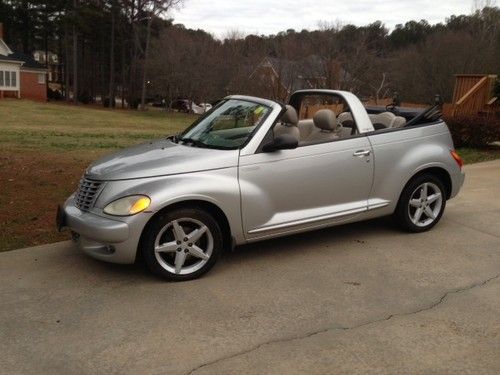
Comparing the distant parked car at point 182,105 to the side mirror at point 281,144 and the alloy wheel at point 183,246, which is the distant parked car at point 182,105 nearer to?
the side mirror at point 281,144

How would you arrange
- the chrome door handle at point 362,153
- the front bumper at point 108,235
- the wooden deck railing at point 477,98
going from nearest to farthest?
1. the front bumper at point 108,235
2. the chrome door handle at point 362,153
3. the wooden deck railing at point 477,98

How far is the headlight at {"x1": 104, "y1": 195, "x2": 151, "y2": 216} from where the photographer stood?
13.7 ft

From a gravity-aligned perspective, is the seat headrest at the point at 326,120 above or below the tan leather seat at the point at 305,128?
above

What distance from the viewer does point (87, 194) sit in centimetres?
452

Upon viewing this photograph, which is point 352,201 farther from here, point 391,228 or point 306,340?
point 306,340

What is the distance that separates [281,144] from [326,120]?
958 mm

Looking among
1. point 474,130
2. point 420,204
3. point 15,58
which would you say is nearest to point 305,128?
point 420,204

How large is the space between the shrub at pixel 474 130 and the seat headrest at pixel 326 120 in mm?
8177

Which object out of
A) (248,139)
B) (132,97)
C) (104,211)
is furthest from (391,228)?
(132,97)

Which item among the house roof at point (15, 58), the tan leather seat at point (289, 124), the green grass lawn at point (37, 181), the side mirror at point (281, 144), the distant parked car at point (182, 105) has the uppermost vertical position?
the house roof at point (15, 58)

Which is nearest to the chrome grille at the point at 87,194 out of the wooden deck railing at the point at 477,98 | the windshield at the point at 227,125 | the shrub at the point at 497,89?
the windshield at the point at 227,125

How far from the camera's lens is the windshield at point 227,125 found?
4.90m

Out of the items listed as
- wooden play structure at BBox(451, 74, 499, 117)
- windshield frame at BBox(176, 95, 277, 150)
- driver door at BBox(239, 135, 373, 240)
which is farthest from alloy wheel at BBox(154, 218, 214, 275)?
wooden play structure at BBox(451, 74, 499, 117)

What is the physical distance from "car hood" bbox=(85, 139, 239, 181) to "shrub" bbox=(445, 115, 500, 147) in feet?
31.1
